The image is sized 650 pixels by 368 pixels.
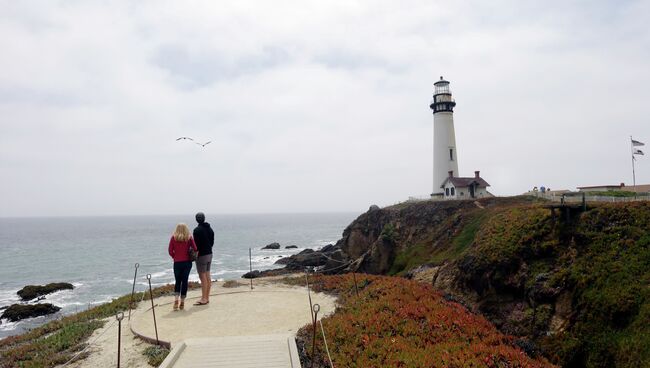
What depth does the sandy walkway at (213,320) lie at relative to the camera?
1023 centimetres

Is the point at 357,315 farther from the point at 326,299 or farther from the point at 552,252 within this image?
the point at 552,252

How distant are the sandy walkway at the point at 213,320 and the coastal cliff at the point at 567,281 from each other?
6.62 metres

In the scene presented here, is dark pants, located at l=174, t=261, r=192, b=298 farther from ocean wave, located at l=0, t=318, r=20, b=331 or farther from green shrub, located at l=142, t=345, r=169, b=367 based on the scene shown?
ocean wave, located at l=0, t=318, r=20, b=331

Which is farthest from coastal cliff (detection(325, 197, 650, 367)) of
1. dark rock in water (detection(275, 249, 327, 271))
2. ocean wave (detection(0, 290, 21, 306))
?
ocean wave (detection(0, 290, 21, 306))

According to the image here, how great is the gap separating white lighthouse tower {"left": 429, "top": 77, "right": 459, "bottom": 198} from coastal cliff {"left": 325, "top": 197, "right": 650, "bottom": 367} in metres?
27.2

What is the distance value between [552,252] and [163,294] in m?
17.4

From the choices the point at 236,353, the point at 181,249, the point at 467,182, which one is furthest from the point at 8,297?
the point at 467,182

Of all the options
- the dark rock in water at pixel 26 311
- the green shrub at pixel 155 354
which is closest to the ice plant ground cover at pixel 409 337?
the green shrub at pixel 155 354

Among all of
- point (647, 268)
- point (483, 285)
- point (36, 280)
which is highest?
point (647, 268)

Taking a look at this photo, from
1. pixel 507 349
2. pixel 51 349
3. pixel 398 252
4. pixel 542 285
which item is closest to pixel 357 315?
pixel 507 349

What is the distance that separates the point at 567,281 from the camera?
1645 cm

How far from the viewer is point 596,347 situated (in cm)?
Result: 1366

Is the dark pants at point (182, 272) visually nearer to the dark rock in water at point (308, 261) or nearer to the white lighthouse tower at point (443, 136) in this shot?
the dark rock in water at point (308, 261)

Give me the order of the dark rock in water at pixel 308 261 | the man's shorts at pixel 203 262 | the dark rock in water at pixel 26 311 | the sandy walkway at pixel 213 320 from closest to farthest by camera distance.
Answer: the sandy walkway at pixel 213 320, the man's shorts at pixel 203 262, the dark rock in water at pixel 26 311, the dark rock in water at pixel 308 261
